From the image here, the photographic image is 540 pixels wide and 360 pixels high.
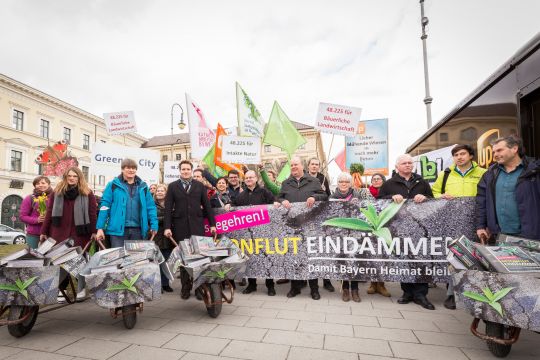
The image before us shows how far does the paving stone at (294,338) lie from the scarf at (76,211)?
9.59ft

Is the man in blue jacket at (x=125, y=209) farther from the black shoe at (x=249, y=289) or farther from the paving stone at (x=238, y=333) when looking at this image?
the paving stone at (x=238, y=333)

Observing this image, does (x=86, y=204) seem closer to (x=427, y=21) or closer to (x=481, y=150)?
(x=481, y=150)

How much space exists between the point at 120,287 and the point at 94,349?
1.81 feet

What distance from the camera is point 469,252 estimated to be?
2.79 m

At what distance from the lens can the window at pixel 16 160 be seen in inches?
1309

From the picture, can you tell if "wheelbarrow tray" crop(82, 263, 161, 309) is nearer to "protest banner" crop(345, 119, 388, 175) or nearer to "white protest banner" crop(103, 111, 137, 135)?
"white protest banner" crop(103, 111, 137, 135)

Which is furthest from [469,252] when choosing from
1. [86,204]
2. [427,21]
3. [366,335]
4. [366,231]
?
[427,21]

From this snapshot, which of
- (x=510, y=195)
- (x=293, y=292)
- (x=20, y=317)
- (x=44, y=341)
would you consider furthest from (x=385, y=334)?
(x=20, y=317)

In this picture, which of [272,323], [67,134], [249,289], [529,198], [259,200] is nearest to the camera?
[529,198]

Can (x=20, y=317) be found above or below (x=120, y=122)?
below

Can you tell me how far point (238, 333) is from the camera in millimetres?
3240

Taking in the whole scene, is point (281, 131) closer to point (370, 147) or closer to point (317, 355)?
point (370, 147)

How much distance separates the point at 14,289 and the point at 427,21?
13.0 meters

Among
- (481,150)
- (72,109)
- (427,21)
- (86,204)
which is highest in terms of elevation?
(72,109)
